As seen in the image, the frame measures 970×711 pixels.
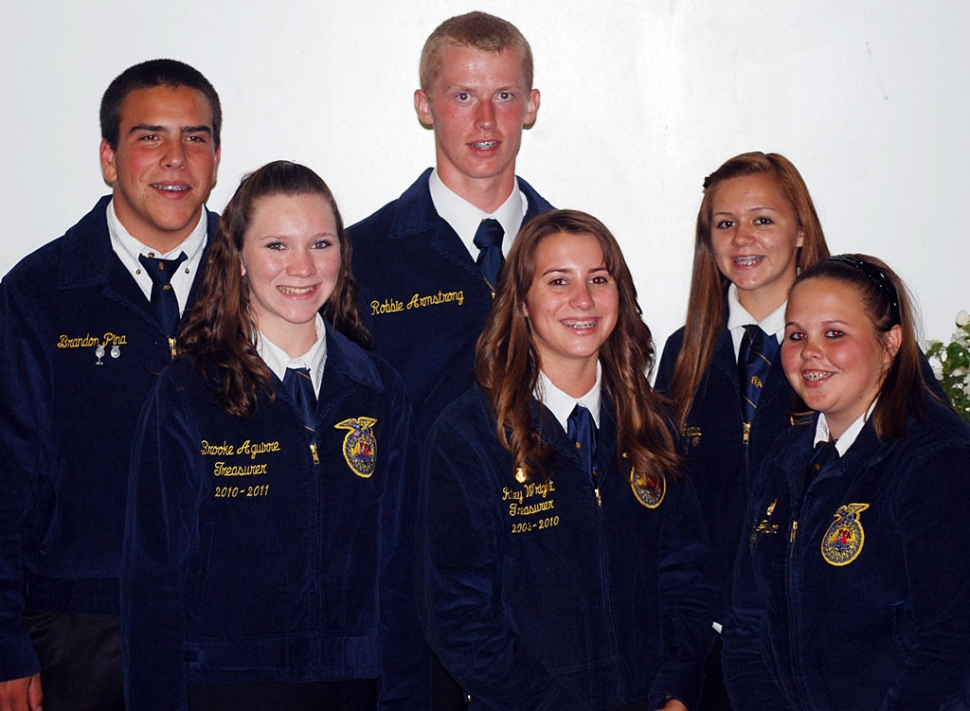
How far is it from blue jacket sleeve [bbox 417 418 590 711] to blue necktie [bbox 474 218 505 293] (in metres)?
0.83

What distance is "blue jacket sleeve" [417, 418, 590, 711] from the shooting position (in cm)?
253

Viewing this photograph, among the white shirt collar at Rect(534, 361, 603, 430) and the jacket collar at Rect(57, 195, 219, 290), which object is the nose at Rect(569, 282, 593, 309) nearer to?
the white shirt collar at Rect(534, 361, 603, 430)

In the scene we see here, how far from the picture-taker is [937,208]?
4375 mm

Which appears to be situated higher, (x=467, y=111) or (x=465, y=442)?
(x=467, y=111)

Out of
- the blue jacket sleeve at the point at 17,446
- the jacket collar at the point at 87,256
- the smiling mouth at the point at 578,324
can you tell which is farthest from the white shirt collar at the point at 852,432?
the blue jacket sleeve at the point at 17,446

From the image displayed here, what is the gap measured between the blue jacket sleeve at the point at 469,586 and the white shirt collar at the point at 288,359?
0.37 metres

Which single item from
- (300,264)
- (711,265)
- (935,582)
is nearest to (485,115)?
(711,265)

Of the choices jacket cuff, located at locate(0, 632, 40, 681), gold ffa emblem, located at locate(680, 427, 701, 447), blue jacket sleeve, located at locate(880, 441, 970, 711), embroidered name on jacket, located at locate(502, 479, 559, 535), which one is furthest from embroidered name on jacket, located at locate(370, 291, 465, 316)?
blue jacket sleeve, located at locate(880, 441, 970, 711)

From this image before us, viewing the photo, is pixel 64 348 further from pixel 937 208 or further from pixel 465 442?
pixel 937 208

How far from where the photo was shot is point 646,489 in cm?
278

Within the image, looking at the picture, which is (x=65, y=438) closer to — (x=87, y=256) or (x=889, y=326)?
(x=87, y=256)

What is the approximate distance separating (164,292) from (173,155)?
39 cm

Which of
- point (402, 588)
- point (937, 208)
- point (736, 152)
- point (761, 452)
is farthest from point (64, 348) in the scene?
point (937, 208)

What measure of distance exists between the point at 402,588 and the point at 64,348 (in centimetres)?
113
